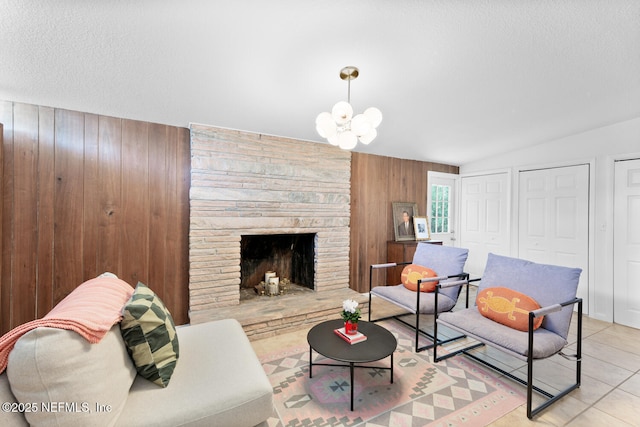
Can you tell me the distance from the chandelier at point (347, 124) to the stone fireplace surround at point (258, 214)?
146cm

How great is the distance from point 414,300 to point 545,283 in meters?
1.05

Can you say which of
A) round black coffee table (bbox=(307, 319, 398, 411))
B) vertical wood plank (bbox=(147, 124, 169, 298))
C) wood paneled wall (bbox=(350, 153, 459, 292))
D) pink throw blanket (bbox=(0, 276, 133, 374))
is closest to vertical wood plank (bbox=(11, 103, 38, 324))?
vertical wood plank (bbox=(147, 124, 169, 298))

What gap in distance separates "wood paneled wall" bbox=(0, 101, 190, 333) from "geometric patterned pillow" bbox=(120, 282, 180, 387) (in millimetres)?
1603

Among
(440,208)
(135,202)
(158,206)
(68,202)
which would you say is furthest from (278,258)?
(440,208)

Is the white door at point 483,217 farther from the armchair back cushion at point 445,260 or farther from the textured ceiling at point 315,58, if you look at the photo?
the armchair back cushion at point 445,260

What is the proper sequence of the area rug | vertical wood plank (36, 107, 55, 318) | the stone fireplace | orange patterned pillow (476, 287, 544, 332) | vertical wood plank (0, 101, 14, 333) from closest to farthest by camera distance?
the area rug < orange patterned pillow (476, 287, 544, 332) < vertical wood plank (0, 101, 14, 333) < vertical wood plank (36, 107, 55, 318) < the stone fireplace

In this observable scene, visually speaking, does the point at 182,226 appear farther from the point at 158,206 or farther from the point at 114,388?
the point at 114,388

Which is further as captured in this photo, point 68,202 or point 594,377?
point 68,202

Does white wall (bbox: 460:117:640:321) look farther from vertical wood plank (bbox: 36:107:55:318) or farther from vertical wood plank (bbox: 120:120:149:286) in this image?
vertical wood plank (bbox: 36:107:55:318)

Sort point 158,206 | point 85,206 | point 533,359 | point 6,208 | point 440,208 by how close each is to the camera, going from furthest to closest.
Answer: point 440,208 → point 158,206 → point 85,206 → point 6,208 → point 533,359

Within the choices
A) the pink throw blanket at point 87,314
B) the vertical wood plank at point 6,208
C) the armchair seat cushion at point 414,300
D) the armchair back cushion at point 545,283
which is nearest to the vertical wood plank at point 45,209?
the vertical wood plank at point 6,208

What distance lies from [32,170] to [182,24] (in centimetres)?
202

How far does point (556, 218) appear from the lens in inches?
148

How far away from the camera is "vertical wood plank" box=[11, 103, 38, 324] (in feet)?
7.78
